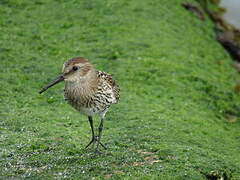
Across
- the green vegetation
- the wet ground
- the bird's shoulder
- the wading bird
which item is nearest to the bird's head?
the wading bird

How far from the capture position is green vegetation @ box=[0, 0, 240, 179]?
9891 millimetres

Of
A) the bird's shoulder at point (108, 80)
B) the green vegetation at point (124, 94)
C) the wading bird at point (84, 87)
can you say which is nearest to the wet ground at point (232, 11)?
the green vegetation at point (124, 94)

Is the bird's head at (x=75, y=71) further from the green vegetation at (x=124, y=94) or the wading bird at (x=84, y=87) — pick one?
the green vegetation at (x=124, y=94)

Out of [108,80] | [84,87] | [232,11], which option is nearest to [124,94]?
[108,80]

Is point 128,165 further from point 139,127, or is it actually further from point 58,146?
point 139,127

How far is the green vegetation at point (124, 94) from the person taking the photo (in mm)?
9891

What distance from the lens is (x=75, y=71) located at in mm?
9508

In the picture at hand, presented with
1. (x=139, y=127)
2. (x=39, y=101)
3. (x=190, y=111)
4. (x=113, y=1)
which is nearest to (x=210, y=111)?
(x=190, y=111)

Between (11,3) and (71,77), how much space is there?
11.0 m

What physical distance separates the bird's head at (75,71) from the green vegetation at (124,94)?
1549 millimetres

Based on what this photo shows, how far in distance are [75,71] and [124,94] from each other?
5165 mm

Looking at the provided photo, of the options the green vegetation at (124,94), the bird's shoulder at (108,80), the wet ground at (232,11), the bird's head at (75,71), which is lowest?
the wet ground at (232,11)

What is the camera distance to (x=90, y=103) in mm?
9758

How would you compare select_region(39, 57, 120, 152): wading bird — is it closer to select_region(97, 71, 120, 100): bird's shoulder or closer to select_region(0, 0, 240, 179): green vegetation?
select_region(97, 71, 120, 100): bird's shoulder
